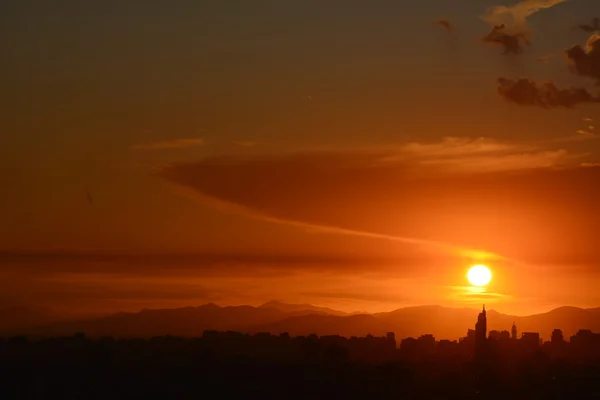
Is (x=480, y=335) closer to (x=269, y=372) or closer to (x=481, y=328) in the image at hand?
(x=481, y=328)

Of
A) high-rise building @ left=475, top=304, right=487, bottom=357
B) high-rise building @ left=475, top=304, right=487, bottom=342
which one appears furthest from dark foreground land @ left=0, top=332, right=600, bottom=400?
high-rise building @ left=475, top=304, right=487, bottom=342

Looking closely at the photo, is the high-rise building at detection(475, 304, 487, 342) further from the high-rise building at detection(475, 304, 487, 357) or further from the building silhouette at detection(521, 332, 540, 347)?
the building silhouette at detection(521, 332, 540, 347)

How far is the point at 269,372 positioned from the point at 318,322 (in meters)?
52.8

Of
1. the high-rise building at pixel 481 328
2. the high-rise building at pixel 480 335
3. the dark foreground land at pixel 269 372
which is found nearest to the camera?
the dark foreground land at pixel 269 372

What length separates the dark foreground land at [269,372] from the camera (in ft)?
197

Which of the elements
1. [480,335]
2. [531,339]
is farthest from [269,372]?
[531,339]

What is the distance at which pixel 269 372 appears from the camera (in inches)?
2539

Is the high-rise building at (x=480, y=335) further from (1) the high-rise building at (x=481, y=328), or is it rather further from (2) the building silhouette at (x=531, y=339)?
(2) the building silhouette at (x=531, y=339)

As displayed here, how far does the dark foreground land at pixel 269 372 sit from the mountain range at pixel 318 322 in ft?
71.2

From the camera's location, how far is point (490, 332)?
99.6 m

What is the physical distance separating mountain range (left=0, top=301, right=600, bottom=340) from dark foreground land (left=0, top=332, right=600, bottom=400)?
854 inches

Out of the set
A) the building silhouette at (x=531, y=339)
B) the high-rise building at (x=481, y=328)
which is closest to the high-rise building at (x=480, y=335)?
the high-rise building at (x=481, y=328)

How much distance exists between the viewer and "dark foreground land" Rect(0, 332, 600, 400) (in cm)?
5994

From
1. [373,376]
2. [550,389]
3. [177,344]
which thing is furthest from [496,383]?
[177,344]
